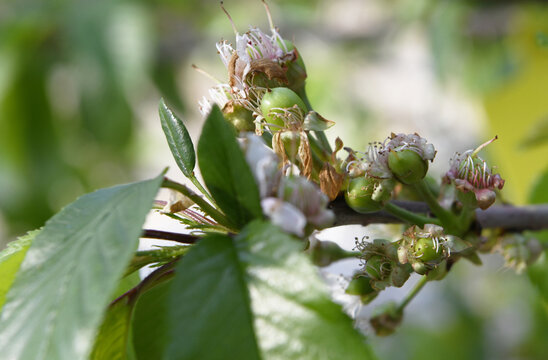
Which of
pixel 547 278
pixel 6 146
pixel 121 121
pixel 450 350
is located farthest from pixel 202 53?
pixel 547 278

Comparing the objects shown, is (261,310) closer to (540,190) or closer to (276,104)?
(276,104)

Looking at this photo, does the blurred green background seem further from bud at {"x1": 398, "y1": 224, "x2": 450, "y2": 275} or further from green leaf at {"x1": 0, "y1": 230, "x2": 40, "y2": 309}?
green leaf at {"x1": 0, "y1": 230, "x2": 40, "y2": 309}

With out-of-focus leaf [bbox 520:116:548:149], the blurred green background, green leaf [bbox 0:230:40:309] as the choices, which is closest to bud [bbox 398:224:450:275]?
green leaf [bbox 0:230:40:309]

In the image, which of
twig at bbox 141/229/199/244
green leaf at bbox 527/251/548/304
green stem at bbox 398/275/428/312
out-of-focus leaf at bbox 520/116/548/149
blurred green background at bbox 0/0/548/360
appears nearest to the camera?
twig at bbox 141/229/199/244

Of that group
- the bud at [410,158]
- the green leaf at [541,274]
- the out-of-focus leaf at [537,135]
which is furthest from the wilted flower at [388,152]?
the out-of-focus leaf at [537,135]

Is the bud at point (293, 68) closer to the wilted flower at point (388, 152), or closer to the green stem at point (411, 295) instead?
the wilted flower at point (388, 152)

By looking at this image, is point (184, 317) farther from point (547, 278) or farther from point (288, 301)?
point (547, 278)

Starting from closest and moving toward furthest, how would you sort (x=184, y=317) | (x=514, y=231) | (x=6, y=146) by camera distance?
1. (x=184, y=317)
2. (x=514, y=231)
3. (x=6, y=146)
